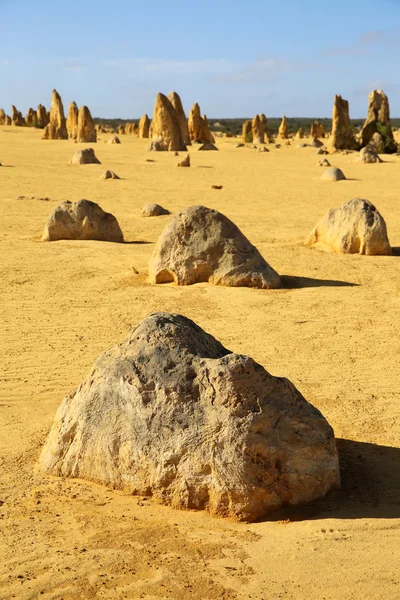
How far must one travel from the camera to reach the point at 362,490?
4723 mm

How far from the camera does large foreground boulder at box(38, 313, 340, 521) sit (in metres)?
4.40

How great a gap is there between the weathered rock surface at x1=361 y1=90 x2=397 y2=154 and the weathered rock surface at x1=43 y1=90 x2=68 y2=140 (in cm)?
1568

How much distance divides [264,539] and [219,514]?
1.09 ft

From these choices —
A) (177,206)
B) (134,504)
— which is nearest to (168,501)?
(134,504)

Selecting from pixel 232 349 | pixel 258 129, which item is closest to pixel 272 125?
pixel 258 129

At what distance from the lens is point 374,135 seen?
123 ft

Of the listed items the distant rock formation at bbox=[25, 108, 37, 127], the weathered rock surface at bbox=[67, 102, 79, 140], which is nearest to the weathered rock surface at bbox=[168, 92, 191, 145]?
the weathered rock surface at bbox=[67, 102, 79, 140]

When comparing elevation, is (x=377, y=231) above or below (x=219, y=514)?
above

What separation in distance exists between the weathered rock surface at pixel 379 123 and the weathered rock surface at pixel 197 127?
8.49 m

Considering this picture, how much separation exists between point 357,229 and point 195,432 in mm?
8055

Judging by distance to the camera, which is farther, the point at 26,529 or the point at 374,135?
the point at 374,135

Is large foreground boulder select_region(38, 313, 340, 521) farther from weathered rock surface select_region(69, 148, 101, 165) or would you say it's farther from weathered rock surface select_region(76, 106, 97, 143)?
weathered rock surface select_region(76, 106, 97, 143)

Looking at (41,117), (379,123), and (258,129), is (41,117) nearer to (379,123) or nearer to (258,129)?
(258,129)

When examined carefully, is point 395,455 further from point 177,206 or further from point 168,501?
point 177,206
